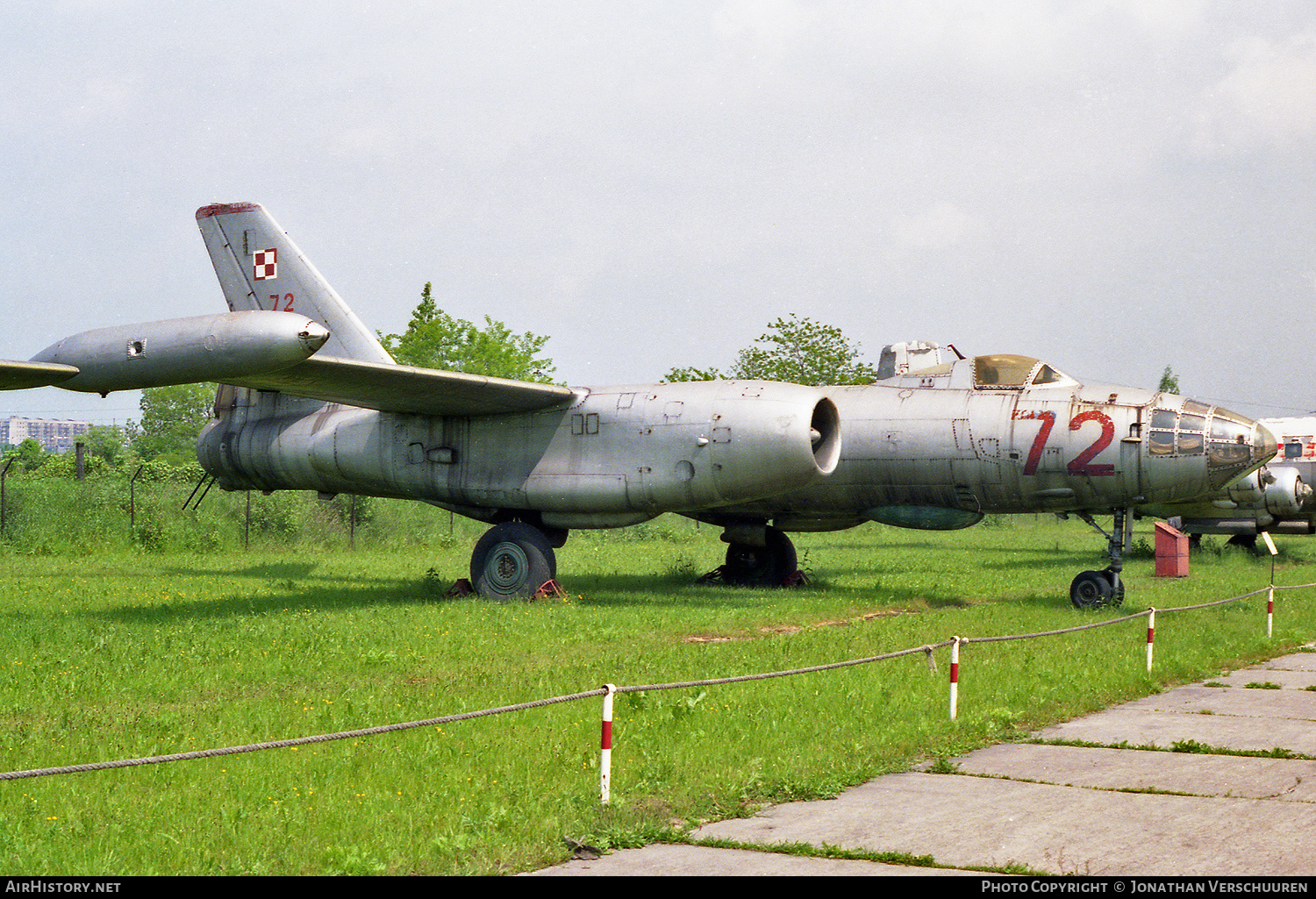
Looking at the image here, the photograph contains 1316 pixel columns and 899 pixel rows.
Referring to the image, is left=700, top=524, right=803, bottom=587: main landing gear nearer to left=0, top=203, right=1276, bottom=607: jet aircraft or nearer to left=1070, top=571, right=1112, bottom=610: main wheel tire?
left=0, top=203, right=1276, bottom=607: jet aircraft

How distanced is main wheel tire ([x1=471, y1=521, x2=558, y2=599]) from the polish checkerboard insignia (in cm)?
569

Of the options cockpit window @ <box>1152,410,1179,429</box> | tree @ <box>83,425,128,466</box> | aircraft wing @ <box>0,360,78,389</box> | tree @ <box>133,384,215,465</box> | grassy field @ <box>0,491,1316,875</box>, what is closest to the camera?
grassy field @ <box>0,491,1316,875</box>

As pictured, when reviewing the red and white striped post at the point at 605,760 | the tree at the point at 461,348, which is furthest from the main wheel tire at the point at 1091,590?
the tree at the point at 461,348

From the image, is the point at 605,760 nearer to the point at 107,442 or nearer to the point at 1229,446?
the point at 1229,446

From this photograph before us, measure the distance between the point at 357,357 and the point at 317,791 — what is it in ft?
42.0

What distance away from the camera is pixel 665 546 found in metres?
32.9

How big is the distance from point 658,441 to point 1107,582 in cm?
636

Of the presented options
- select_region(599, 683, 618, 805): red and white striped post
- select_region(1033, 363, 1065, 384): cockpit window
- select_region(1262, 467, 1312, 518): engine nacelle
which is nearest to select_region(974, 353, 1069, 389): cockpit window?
select_region(1033, 363, 1065, 384): cockpit window

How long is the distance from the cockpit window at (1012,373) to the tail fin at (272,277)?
8836 mm

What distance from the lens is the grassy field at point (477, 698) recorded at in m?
5.94

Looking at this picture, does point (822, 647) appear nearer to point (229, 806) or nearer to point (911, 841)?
point (911, 841)

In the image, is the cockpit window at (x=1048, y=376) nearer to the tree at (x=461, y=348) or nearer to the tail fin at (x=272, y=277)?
the tail fin at (x=272, y=277)

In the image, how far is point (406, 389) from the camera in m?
15.9

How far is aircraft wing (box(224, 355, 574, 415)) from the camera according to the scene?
→ 14750 mm
